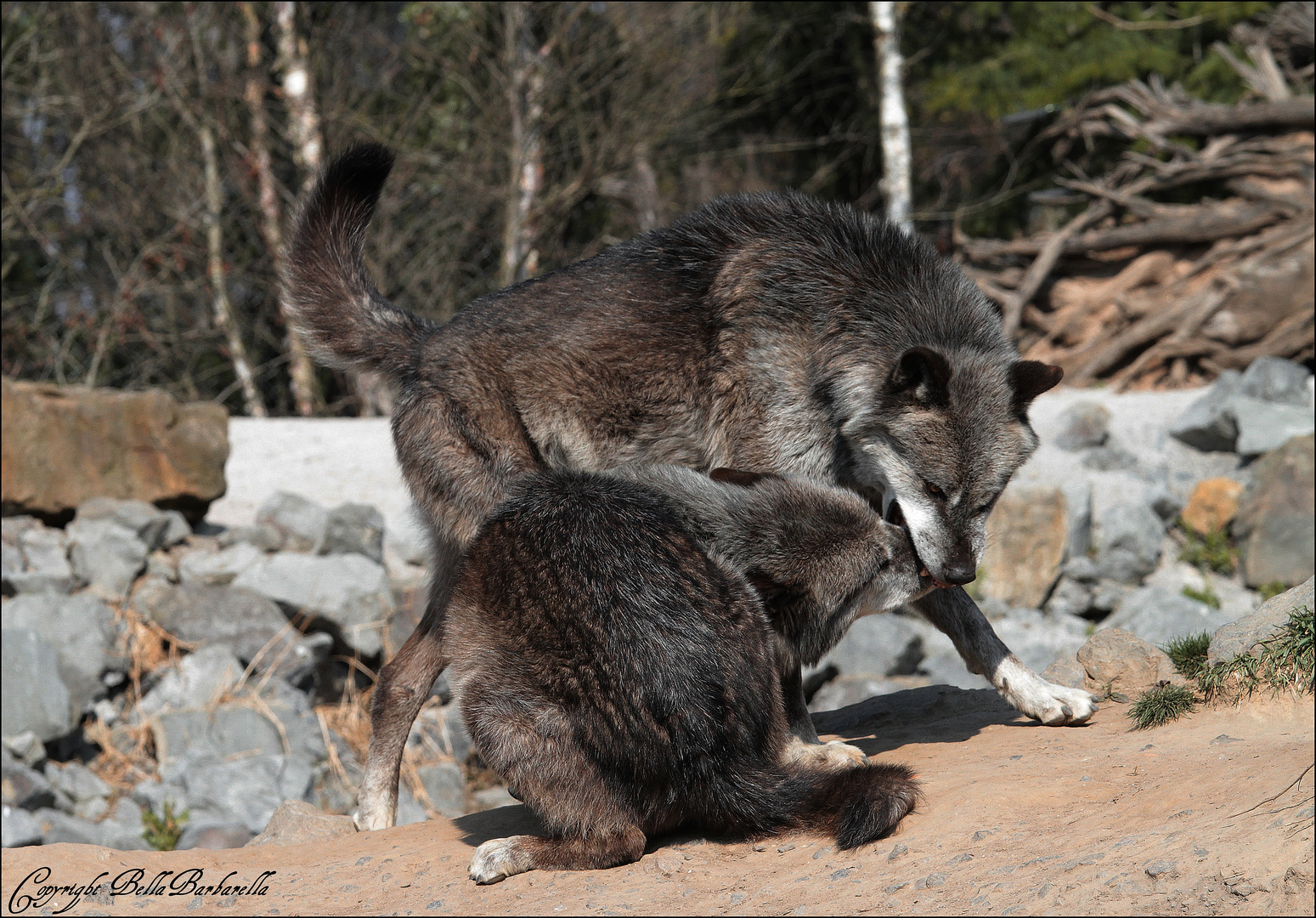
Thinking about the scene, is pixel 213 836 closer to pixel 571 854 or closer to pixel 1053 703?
pixel 571 854

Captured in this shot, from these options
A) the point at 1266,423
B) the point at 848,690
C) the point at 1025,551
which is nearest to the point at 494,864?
the point at 848,690

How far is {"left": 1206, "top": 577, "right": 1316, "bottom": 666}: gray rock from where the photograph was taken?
4.36 metres

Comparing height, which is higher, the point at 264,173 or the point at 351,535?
the point at 264,173

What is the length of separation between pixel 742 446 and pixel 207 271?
50.0 ft

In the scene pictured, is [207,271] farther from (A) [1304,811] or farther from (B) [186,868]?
(A) [1304,811]

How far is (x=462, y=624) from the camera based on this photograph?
399 centimetres

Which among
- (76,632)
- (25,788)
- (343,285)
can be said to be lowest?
(25,788)

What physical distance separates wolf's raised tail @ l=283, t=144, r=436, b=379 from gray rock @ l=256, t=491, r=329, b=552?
219 inches

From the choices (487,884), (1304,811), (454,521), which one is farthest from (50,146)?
(1304,811)

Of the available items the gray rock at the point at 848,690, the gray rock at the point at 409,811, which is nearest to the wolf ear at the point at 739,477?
the gray rock at the point at 409,811

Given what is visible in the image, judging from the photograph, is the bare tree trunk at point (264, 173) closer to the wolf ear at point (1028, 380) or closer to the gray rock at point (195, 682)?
the gray rock at point (195, 682)

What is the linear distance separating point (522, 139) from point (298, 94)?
10.7 ft

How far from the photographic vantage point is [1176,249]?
14.4 m

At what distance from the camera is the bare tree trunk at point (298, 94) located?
52.5 ft
